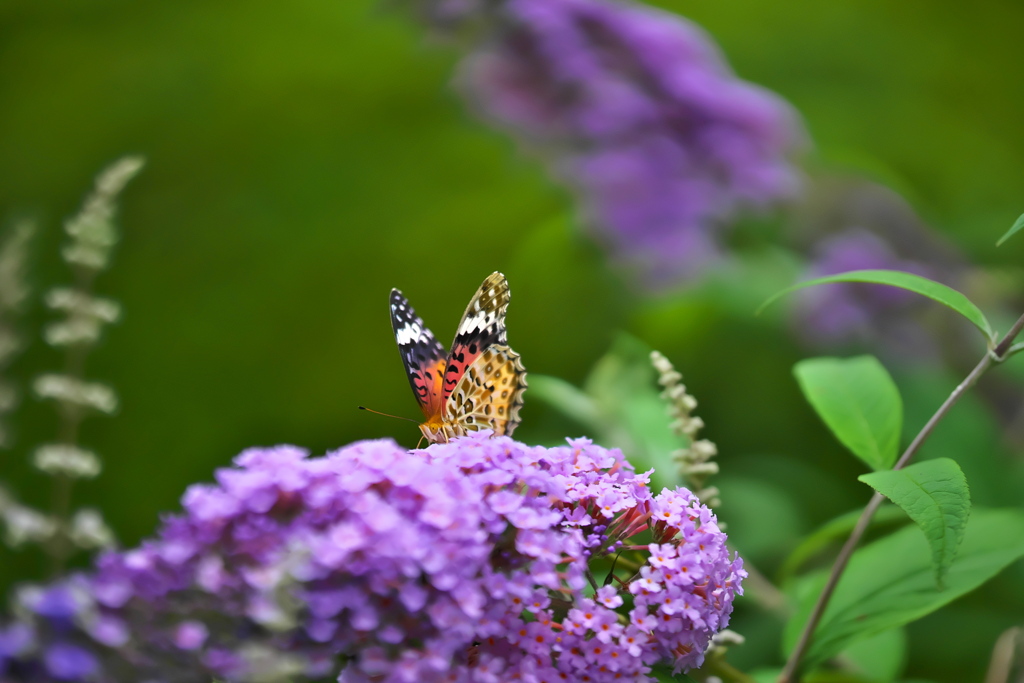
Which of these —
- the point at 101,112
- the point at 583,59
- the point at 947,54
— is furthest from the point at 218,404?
the point at 947,54

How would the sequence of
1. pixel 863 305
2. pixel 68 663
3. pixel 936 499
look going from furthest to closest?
pixel 863 305, pixel 936 499, pixel 68 663

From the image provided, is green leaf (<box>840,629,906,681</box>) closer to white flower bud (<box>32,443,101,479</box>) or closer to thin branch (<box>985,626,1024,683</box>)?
thin branch (<box>985,626,1024,683</box>)

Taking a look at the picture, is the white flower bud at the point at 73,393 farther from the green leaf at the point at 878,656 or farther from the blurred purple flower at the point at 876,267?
the blurred purple flower at the point at 876,267

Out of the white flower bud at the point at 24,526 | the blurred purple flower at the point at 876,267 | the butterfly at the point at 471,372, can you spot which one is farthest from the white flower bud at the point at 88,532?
the blurred purple flower at the point at 876,267

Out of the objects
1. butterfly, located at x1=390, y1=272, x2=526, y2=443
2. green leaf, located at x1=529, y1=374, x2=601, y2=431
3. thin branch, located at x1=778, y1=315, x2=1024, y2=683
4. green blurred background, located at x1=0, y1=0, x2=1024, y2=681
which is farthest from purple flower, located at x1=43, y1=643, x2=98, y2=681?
green blurred background, located at x1=0, y1=0, x2=1024, y2=681

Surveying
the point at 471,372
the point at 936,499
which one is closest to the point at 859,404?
the point at 936,499

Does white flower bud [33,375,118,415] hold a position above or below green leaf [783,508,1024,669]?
above

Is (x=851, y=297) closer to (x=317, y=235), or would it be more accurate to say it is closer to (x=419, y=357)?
(x=419, y=357)
